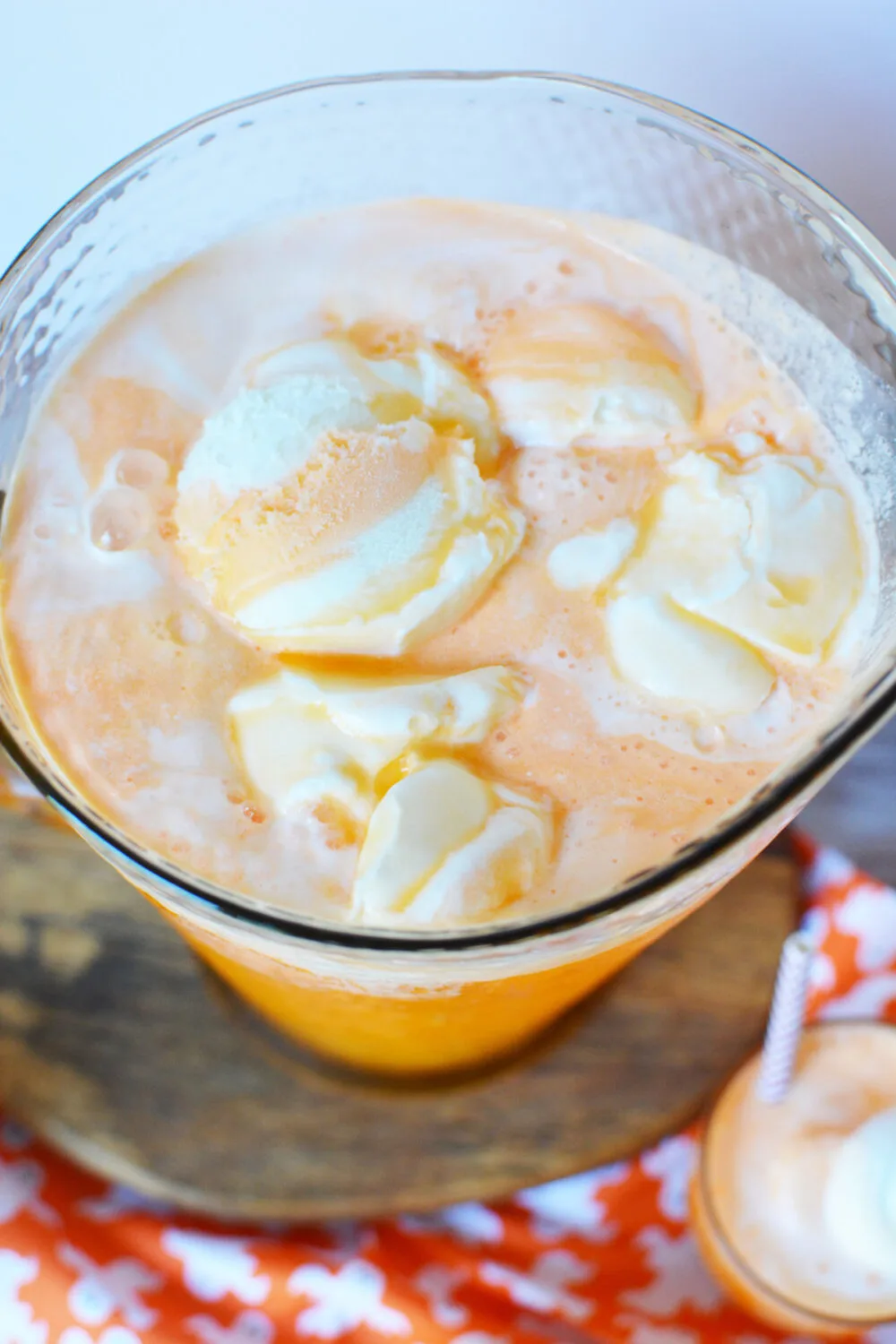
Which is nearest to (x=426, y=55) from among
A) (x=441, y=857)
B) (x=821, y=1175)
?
(x=441, y=857)

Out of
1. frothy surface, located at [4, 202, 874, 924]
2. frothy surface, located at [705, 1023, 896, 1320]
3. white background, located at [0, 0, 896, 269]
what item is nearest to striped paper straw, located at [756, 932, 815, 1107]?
frothy surface, located at [705, 1023, 896, 1320]

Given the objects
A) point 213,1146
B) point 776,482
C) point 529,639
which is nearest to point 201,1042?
point 213,1146

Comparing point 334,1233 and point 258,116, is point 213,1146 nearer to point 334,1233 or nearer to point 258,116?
point 334,1233

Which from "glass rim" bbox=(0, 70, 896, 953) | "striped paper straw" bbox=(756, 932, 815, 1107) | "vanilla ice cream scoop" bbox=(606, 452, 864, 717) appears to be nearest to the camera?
"glass rim" bbox=(0, 70, 896, 953)

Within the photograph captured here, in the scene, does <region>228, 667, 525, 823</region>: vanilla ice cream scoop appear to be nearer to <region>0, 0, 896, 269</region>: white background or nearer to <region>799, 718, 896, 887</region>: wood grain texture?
<region>0, 0, 896, 269</region>: white background

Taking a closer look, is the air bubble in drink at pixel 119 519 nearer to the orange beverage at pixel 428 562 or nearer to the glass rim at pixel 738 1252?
the orange beverage at pixel 428 562

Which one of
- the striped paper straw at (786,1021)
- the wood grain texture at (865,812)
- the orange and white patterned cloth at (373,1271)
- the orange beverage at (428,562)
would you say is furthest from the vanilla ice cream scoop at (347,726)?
the wood grain texture at (865,812)
